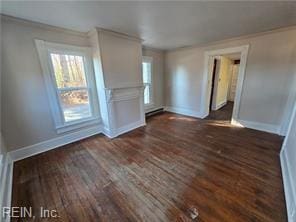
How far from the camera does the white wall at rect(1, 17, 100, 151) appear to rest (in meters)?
2.06

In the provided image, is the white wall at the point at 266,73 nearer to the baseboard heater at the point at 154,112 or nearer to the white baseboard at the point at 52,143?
the baseboard heater at the point at 154,112

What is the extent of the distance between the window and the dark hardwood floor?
1913 millimetres

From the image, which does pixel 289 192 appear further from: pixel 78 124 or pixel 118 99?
pixel 78 124

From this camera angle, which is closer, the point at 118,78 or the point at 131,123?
the point at 118,78

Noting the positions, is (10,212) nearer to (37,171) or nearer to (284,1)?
(37,171)

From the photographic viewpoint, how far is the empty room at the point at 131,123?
1.54m

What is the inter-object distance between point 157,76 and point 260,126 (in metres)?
3.24

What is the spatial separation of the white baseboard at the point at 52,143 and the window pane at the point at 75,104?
0.35 metres

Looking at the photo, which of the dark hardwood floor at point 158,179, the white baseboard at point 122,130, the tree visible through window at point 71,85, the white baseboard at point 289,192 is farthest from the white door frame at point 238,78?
the tree visible through window at point 71,85

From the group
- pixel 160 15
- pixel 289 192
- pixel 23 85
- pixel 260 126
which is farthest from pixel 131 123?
pixel 260 126

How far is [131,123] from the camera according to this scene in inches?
138

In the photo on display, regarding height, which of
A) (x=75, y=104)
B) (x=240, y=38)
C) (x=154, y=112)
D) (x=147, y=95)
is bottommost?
(x=154, y=112)

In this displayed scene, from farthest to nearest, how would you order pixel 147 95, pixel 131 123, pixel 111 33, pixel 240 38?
1. pixel 147 95
2. pixel 131 123
3. pixel 240 38
4. pixel 111 33

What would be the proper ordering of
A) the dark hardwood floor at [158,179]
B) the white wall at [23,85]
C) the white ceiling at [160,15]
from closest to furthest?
the dark hardwood floor at [158,179], the white ceiling at [160,15], the white wall at [23,85]
